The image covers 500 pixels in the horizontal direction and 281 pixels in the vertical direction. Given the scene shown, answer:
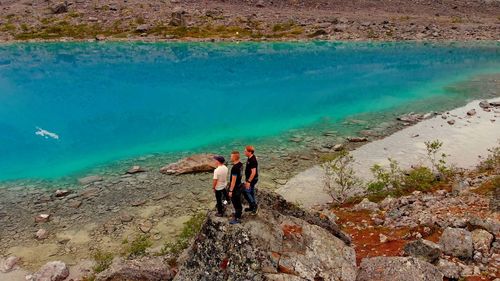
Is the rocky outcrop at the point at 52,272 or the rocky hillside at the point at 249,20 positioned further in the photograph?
the rocky hillside at the point at 249,20

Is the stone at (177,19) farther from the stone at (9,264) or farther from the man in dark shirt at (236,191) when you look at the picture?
the man in dark shirt at (236,191)

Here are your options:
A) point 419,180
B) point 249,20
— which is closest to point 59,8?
point 249,20

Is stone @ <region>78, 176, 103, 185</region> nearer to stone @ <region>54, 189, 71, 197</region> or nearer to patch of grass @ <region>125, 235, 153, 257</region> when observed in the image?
stone @ <region>54, 189, 71, 197</region>

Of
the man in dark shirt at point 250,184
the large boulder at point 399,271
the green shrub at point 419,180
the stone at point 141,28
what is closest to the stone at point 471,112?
the green shrub at point 419,180

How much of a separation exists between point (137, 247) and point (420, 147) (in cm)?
2566

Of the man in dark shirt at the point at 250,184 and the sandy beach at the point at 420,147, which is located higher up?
the man in dark shirt at the point at 250,184

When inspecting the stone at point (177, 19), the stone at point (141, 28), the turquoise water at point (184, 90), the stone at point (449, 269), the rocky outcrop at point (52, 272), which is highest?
the stone at point (177, 19)

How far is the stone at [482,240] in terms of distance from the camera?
15.9 m

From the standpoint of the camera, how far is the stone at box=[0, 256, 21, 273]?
20.8 m

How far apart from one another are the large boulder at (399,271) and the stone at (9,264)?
56.6 feet

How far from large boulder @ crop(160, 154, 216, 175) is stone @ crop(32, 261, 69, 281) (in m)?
12.3

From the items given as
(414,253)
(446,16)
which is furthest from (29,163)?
(446,16)

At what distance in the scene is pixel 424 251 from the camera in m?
15.3

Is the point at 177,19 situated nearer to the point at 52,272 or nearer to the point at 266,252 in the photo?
the point at 52,272
